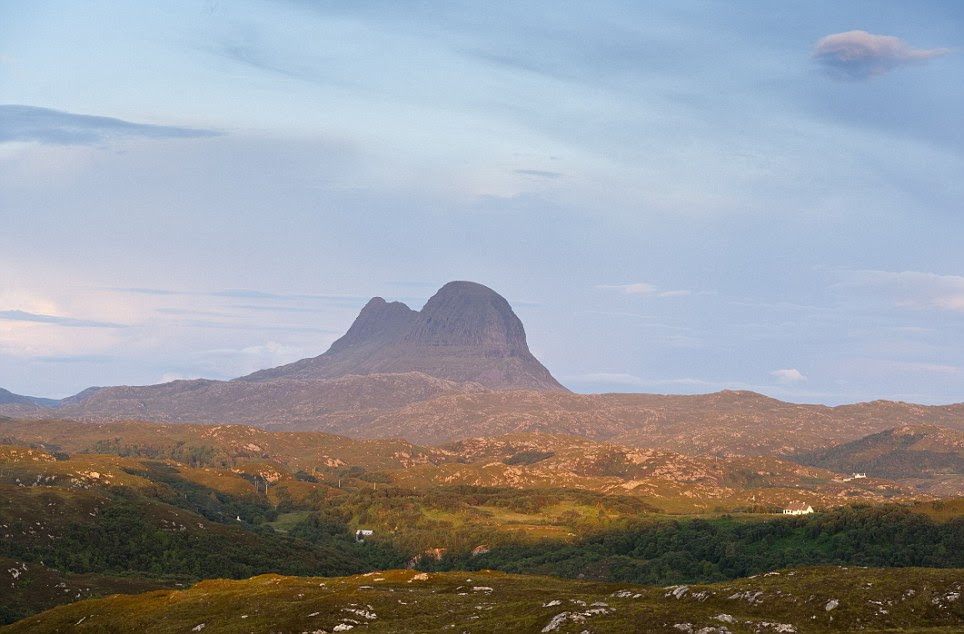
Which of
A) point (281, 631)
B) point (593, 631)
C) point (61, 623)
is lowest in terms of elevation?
point (61, 623)

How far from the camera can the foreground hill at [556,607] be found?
9088 centimetres

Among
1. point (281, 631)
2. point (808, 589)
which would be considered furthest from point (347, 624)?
point (808, 589)

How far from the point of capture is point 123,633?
138625mm

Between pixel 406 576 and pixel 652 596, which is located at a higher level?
pixel 652 596

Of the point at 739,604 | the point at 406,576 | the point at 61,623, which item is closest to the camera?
the point at 739,604

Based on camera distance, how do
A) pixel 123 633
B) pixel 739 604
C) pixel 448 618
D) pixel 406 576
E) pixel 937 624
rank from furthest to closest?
pixel 406 576 < pixel 123 633 < pixel 448 618 < pixel 739 604 < pixel 937 624

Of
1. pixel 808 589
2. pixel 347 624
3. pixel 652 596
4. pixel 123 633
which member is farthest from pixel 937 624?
pixel 123 633

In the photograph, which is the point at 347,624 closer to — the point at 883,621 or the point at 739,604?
the point at 739,604

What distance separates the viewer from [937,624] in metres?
88.9

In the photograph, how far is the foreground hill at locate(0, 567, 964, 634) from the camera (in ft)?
298

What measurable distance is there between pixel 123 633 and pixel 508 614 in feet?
218

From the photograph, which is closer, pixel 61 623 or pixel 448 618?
pixel 448 618

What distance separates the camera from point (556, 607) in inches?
4033

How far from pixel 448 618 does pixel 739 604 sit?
33.8 m
